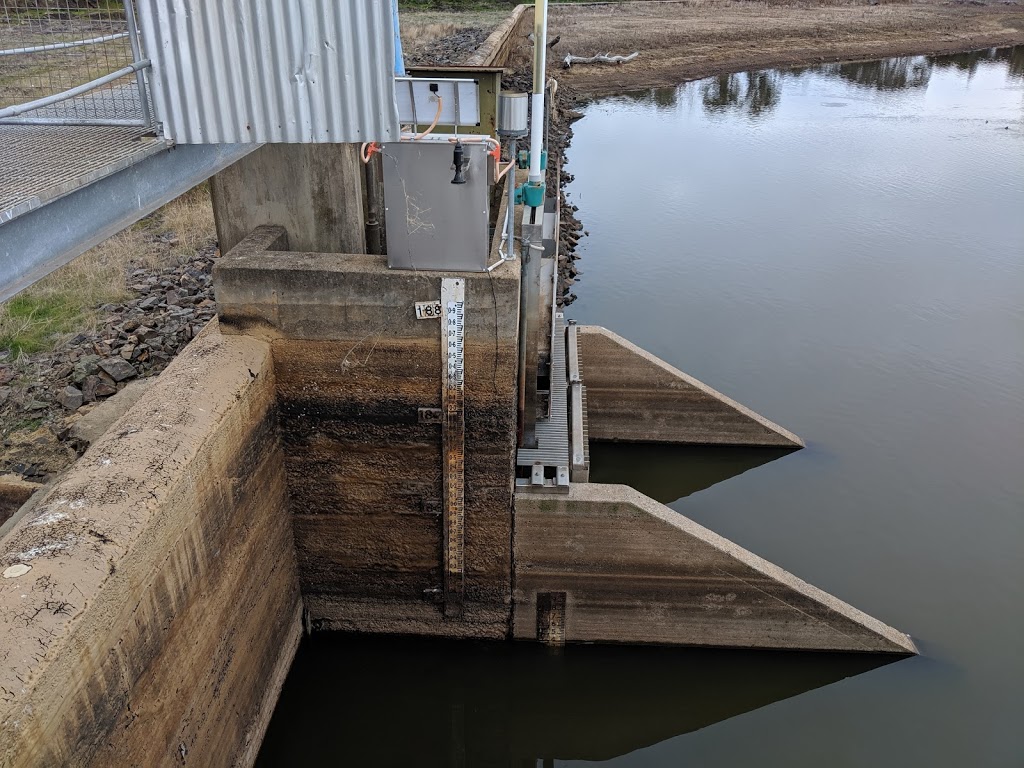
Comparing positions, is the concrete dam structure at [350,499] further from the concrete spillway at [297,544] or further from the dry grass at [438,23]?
the dry grass at [438,23]

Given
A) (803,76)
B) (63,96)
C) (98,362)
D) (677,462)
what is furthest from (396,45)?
(803,76)

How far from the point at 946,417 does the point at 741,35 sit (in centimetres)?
3856

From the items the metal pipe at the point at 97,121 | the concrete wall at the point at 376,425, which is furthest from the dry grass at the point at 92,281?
the metal pipe at the point at 97,121

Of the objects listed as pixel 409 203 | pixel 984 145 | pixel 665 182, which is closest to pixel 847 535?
pixel 409 203

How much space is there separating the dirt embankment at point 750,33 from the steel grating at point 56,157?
34.6 metres

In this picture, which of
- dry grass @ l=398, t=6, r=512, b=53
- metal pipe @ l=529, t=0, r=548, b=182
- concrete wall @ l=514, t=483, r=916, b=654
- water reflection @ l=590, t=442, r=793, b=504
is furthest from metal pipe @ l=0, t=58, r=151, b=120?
dry grass @ l=398, t=6, r=512, b=53

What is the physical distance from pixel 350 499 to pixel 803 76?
39664 millimetres

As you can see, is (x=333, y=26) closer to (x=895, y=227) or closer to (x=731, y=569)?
(x=731, y=569)

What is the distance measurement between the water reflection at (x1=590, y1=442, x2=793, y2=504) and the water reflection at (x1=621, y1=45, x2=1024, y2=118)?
23.8m

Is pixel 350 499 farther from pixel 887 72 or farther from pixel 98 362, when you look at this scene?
pixel 887 72

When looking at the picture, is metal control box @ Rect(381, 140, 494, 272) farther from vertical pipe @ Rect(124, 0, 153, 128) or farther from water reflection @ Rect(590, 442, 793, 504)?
water reflection @ Rect(590, 442, 793, 504)

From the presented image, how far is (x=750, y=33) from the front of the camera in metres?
46.0

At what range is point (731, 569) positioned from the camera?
7.84 m

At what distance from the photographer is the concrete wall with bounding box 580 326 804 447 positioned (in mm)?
10953
